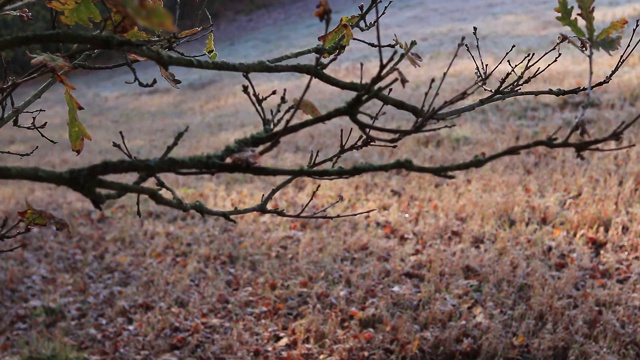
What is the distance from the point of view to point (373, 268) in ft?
20.9

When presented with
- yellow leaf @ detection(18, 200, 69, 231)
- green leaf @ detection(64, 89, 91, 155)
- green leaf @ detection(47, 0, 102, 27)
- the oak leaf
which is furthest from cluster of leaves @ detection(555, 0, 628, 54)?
yellow leaf @ detection(18, 200, 69, 231)

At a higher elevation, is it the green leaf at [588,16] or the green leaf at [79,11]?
the green leaf at [79,11]

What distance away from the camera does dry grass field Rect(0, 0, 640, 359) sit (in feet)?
17.1

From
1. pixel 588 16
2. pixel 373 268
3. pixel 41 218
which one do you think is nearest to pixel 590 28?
pixel 588 16

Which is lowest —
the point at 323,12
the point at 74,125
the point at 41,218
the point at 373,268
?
the point at 373,268

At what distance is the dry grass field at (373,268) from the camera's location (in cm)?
520

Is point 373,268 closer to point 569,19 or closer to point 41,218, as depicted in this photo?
point 41,218

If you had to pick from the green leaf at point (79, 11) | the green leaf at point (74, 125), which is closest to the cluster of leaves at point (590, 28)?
the green leaf at point (79, 11)

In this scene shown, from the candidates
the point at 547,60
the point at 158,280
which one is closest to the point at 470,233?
the point at 158,280

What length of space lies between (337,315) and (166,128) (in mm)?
Result: 13463

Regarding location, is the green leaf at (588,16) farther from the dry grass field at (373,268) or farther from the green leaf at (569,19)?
the dry grass field at (373,268)

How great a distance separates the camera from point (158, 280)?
6.91 m

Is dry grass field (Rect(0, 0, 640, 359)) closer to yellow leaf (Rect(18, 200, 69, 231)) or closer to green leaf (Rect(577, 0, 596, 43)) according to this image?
yellow leaf (Rect(18, 200, 69, 231))

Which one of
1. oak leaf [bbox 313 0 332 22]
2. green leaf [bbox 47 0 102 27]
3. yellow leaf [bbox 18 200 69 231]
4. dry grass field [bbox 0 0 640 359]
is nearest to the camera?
oak leaf [bbox 313 0 332 22]
